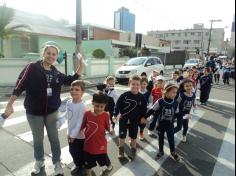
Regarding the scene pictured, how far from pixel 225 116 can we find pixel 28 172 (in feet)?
21.0

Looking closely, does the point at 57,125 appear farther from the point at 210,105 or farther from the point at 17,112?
the point at 210,105

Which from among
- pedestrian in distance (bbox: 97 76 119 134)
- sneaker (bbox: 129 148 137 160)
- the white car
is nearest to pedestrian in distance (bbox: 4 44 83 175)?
sneaker (bbox: 129 148 137 160)

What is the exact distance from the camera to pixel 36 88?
11.4 feet

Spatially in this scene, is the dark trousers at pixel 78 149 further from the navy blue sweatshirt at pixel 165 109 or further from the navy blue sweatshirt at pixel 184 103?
the navy blue sweatshirt at pixel 184 103

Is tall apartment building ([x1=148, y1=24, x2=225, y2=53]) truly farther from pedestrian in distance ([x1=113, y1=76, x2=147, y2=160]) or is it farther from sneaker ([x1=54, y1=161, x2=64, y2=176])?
sneaker ([x1=54, y1=161, x2=64, y2=176])

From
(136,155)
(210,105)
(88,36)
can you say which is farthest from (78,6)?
(88,36)

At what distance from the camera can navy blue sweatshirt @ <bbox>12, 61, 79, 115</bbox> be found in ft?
11.3

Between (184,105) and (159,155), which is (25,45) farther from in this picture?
(159,155)

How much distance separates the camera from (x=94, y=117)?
3.59 meters

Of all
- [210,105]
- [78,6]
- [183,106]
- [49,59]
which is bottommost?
[210,105]

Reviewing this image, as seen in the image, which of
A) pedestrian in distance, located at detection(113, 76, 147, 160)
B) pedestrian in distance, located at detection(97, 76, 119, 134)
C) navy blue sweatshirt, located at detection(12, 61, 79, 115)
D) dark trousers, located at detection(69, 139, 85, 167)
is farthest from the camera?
pedestrian in distance, located at detection(97, 76, 119, 134)

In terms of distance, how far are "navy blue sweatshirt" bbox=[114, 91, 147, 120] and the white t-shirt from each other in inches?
38.4

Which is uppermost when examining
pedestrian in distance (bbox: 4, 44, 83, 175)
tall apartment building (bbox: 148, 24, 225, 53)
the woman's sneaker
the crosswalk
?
tall apartment building (bbox: 148, 24, 225, 53)

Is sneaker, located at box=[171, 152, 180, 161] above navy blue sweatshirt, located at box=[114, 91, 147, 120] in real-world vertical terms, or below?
below
